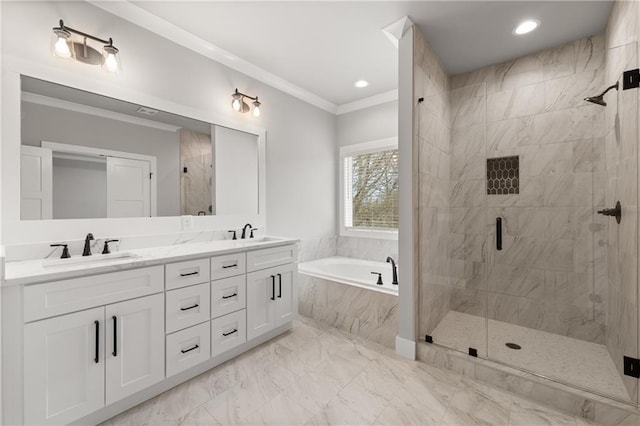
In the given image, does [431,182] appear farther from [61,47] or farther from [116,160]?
[61,47]

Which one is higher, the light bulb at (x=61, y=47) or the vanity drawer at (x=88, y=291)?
the light bulb at (x=61, y=47)

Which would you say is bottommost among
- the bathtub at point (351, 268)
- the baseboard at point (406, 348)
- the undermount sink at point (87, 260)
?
the baseboard at point (406, 348)

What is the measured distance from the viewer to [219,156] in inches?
108

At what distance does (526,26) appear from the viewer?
2.19 metres

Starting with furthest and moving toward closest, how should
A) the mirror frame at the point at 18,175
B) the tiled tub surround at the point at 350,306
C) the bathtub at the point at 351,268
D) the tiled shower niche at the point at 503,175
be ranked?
the bathtub at the point at 351,268
the tiled shower niche at the point at 503,175
the tiled tub surround at the point at 350,306
the mirror frame at the point at 18,175

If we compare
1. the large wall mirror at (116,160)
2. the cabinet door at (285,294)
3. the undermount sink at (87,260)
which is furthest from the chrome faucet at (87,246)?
the cabinet door at (285,294)

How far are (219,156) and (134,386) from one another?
1914 millimetres

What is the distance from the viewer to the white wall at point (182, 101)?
5.66ft

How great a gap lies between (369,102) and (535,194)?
2.15m

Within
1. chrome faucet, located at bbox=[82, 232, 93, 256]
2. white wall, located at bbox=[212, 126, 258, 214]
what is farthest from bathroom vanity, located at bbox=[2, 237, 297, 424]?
white wall, located at bbox=[212, 126, 258, 214]

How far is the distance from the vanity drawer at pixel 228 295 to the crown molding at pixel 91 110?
1377 mm

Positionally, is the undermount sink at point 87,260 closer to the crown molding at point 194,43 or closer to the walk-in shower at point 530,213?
the crown molding at point 194,43

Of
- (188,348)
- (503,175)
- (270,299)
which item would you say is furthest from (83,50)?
(503,175)

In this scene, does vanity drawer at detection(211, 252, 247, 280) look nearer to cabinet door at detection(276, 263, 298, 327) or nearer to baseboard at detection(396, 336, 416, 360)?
cabinet door at detection(276, 263, 298, 327)
